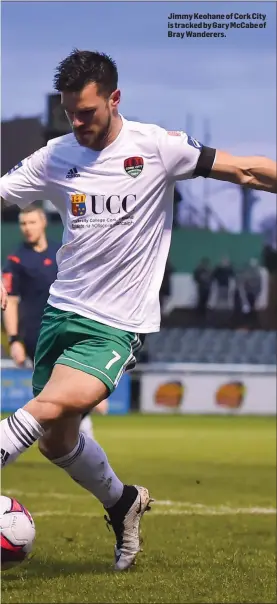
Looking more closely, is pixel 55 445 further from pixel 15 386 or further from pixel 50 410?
pixel 15 386

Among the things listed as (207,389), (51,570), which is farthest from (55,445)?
(207,389)

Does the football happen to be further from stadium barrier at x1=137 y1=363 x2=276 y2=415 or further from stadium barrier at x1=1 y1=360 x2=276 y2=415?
stadium barrier at x1=137 y1=363 x2=276 y2=415

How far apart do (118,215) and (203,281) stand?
18.6 meters

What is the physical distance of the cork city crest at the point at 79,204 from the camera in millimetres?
5312

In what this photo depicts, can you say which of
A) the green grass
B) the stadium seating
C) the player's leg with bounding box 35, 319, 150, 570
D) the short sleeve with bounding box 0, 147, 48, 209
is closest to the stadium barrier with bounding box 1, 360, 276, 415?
the stadium seating

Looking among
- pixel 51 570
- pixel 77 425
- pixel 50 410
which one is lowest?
pixel 51 570

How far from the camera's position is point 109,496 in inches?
237

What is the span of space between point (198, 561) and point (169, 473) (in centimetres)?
→ 602

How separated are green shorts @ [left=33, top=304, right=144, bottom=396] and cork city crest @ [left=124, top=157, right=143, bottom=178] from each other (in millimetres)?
731

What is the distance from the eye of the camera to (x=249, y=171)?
5.27 metres

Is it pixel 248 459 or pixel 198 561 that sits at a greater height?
pixel 198 561

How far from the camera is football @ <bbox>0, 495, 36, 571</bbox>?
496 cm

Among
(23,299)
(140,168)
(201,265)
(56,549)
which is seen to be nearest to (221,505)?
(23,299)

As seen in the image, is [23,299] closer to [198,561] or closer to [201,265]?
[198,561]
